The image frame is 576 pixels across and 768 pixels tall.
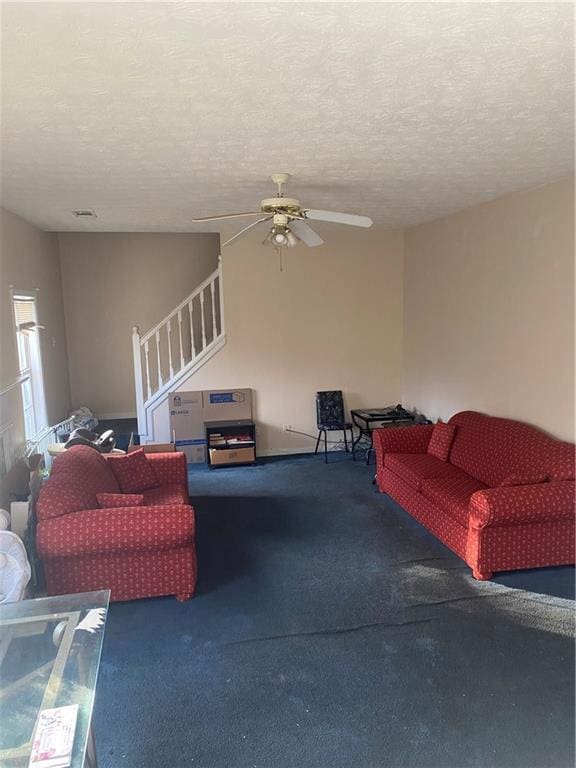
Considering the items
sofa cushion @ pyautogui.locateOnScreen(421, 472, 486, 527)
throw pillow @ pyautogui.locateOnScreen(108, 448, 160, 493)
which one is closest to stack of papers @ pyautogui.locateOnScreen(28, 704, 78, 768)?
throw pillow @ pyautogui.locateOnScreen(108, 448, 160, 493)

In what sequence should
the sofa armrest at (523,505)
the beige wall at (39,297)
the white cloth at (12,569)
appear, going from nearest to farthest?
the white cloth at (12,569)
the sofa armrest at (523,505)
the beige wall at (39,297)

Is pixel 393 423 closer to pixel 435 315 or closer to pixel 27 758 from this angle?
pixel 435 315

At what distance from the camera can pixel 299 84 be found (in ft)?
6.63

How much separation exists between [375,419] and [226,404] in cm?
173

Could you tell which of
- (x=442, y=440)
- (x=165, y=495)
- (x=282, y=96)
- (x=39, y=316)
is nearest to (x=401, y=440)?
(x=442, y=440)

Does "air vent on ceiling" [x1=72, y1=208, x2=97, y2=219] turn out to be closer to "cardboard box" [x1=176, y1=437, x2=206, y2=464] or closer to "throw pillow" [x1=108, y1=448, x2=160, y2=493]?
"throw pillow" [x1=108, y1=448, x2=160, y2=493]

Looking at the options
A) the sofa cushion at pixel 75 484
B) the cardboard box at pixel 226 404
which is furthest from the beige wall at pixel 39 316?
the cardboard box at pixel 226 404

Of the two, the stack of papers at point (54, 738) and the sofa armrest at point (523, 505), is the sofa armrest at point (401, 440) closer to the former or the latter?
the sofa armrest at point (523, 505)

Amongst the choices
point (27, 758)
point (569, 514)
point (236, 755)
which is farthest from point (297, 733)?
point (569, 514)

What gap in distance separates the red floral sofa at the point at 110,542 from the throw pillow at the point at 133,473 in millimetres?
625

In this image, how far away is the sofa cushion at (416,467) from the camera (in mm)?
4379

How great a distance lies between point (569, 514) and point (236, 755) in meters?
2.48

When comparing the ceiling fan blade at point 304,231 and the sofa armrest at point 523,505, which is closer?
the sofa armrest at point 523,505

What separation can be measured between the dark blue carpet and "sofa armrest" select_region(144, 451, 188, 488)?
526mm
